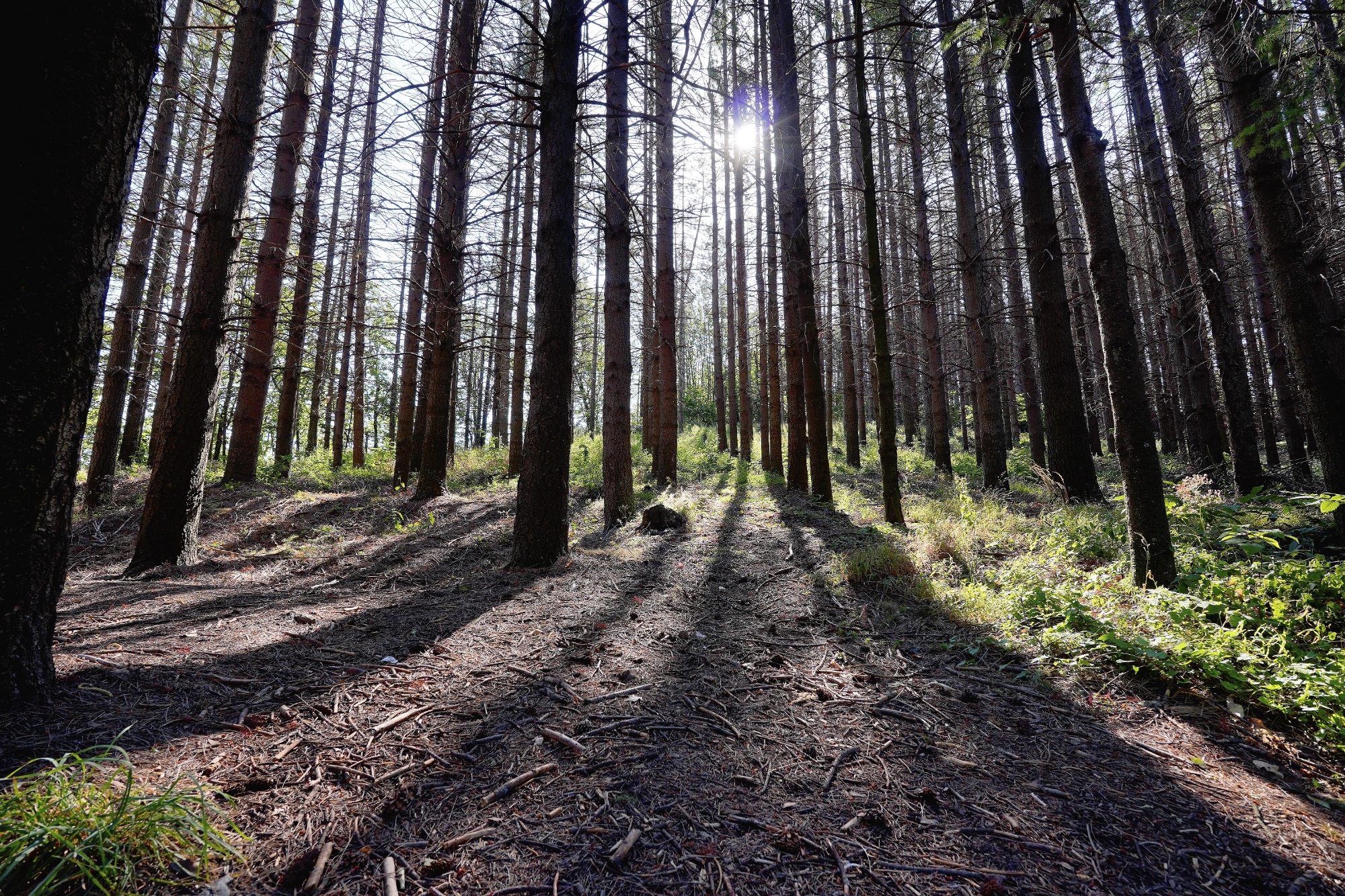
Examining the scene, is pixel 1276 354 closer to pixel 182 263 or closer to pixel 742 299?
pixel 742 299

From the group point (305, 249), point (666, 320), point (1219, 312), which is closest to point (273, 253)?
point (305, 249)

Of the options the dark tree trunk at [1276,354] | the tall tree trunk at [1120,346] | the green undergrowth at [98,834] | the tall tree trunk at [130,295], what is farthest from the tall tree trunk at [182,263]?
the dark tree trunk at [1276,354]

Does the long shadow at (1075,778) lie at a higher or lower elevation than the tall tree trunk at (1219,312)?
lower

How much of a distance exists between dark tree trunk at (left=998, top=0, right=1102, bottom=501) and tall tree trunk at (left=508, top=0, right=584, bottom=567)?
6.71m

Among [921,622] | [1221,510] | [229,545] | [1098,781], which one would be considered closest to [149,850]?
[1098,781]

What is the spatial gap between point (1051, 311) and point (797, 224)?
4.14 meters

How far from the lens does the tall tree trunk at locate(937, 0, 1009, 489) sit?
1030 cm

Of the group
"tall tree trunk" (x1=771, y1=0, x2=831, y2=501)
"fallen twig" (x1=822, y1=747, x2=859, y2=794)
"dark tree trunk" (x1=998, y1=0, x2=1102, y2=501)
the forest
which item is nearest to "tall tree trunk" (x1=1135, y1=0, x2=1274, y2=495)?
the forest

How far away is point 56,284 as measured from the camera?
1928 millimetres

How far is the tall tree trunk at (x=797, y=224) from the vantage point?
8617 millimetres

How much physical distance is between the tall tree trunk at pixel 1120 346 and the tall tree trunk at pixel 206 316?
7.45 m

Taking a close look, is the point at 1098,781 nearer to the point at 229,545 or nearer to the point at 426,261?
the point at 229,545

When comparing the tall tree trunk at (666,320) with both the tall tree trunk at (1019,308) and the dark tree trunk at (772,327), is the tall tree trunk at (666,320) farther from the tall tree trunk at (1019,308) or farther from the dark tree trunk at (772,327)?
the tall tree trunk at (1019,308)

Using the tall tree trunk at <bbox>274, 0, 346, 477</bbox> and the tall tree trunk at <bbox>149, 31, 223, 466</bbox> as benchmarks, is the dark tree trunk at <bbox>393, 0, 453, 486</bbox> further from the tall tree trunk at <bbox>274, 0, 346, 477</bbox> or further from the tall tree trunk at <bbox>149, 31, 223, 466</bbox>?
the tall tree trunk at <bbox>149, 31, 223, 466</bbox>
